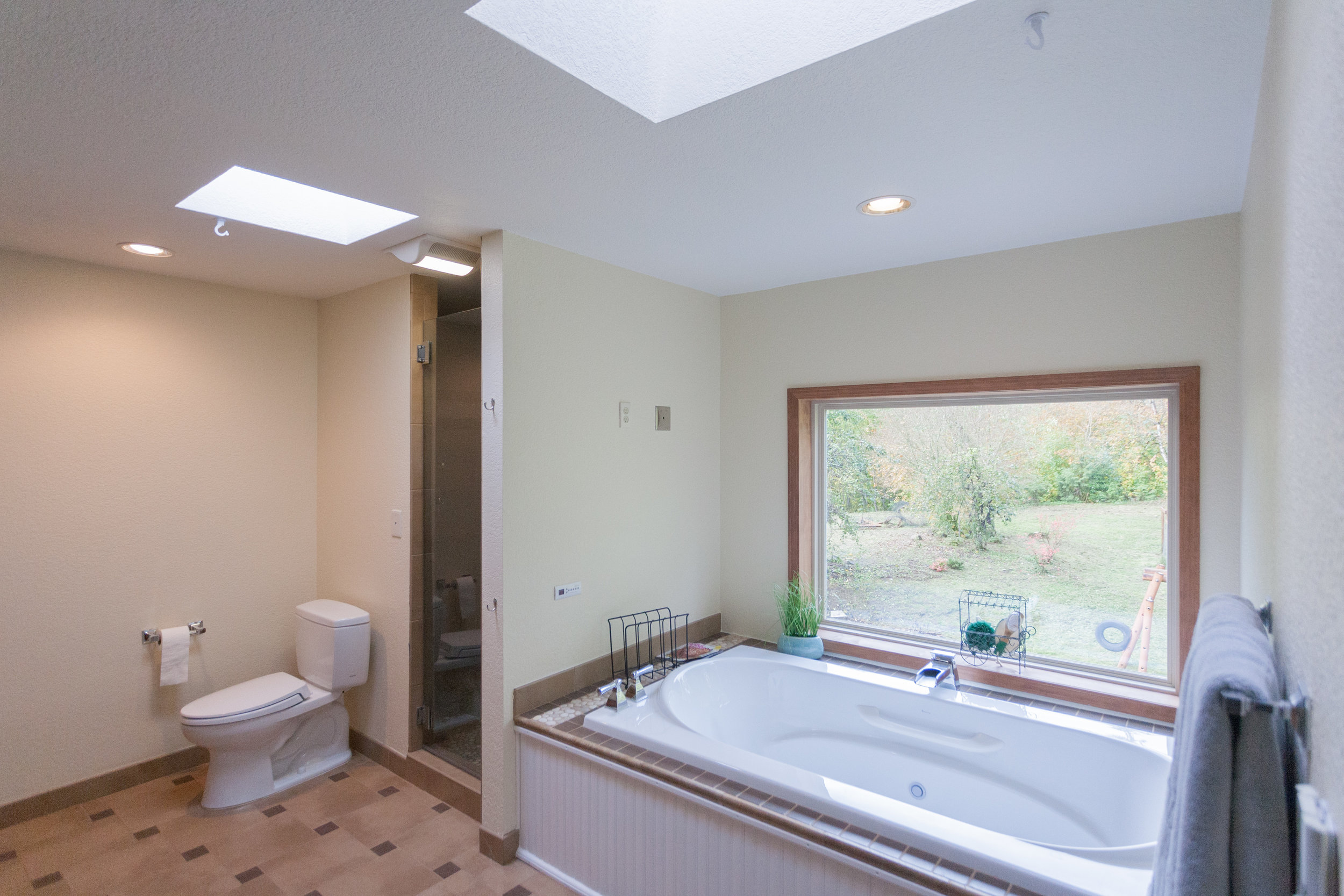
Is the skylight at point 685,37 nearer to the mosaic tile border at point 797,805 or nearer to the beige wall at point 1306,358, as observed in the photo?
the beige wall at point 1306,358

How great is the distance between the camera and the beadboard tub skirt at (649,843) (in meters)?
1.80

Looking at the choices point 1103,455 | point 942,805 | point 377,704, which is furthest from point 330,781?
point 1103,455

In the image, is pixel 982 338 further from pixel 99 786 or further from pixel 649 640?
pixel 99 786

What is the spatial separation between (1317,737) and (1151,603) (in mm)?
2195

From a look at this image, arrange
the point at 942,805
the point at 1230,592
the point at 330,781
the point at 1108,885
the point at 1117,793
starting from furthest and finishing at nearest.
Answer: the point at 330,781 < the point at 942,805 < the point at 1230,592 < the point at 1117,793 < the point at 1108,885

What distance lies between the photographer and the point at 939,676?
2.71 metres

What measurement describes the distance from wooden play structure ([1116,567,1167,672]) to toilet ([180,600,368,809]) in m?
3.29

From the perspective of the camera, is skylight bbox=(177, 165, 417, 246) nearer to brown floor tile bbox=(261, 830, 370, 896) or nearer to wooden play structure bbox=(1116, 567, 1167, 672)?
brown floor tile bbox=(261, 830, 370, 896)

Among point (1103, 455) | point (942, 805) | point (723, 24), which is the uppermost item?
point (723, 24)

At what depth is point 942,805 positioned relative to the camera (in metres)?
2.51

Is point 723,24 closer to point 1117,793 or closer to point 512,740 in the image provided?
point 512,740

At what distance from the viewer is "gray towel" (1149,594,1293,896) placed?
790 millimetres

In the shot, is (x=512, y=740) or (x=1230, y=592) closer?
(x=1230, y=592)

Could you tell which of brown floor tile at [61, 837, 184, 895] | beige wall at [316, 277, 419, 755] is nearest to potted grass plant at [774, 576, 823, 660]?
beige wall at [316, 277, 419, 755]
